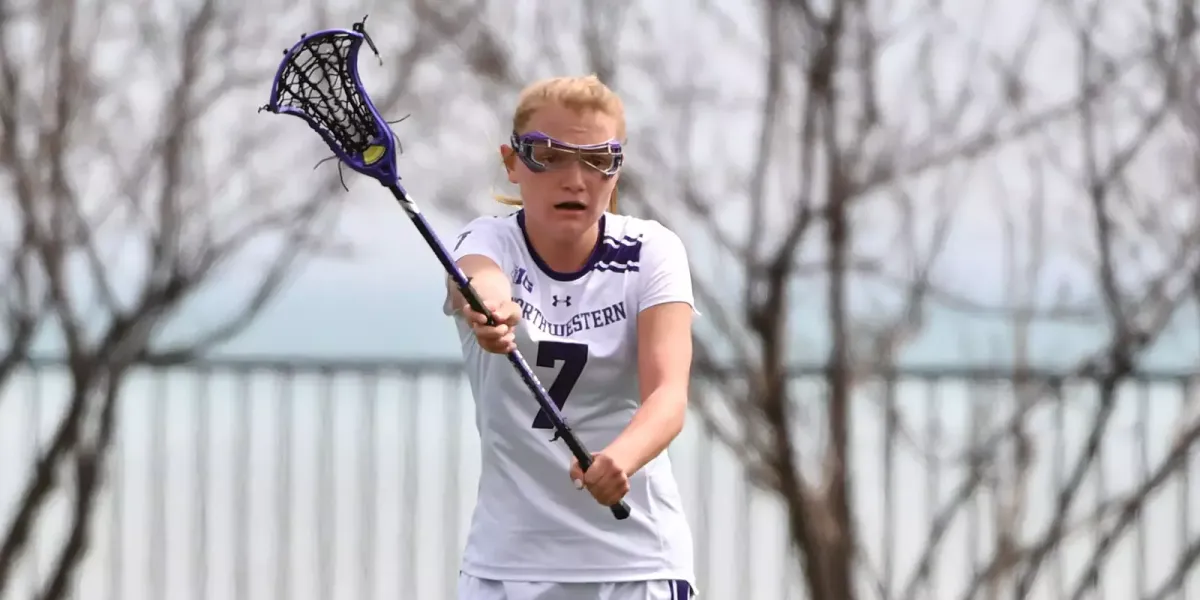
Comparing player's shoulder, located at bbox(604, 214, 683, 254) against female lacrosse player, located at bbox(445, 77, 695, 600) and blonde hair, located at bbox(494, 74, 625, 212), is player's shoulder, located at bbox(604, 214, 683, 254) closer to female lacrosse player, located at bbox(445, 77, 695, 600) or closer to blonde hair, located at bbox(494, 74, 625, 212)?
female lacrosse player, located at bbox(445, 77, 695, 600)

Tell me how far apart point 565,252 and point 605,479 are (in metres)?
0.51

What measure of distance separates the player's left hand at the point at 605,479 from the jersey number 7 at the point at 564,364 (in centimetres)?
21

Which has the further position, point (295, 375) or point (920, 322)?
point (295, 375)

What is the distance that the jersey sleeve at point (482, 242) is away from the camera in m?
3.11

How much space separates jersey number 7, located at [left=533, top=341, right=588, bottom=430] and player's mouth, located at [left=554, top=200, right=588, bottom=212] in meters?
0.26

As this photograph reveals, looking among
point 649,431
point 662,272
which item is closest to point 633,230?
point 662,272

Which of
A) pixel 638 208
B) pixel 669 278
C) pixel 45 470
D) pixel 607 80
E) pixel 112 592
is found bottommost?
pixel 112 592

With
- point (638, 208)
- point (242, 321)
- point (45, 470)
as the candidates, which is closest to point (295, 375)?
point (242, 321)

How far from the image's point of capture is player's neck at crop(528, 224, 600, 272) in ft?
10.2

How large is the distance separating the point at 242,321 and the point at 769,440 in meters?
2.09

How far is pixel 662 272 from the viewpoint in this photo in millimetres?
3107

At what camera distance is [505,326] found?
2891 mm

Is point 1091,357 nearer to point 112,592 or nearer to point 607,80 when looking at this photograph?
point 607,80

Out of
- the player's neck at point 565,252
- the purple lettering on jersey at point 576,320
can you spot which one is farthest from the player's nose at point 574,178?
the purple lettering on jersey at point 576,320
